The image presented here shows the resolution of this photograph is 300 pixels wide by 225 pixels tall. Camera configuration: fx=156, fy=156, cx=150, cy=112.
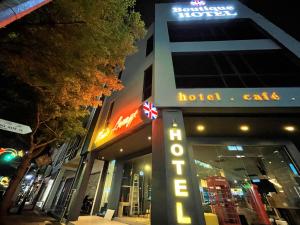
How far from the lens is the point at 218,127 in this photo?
782cm

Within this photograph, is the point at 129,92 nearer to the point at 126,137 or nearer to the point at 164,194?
the point at 126,137

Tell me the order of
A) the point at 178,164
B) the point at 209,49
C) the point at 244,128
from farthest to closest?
the point at 209,49 < the point at 244,128 < the point at 178,164

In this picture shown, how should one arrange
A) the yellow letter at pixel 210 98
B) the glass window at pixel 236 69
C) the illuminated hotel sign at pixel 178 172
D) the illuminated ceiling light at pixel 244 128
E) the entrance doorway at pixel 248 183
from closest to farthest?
the illuminated hotel sign at pixel 178 172, the yellow letter at pixel 210 98, the entrance doorway at pixel 248 183, the illuminated ceiling light at pixel 244 128, the glass window at pixel 236 69

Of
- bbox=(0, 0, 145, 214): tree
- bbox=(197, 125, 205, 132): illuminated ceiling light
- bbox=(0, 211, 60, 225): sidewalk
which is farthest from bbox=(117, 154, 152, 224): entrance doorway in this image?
bbox=(0, 0, 145, 214): tree

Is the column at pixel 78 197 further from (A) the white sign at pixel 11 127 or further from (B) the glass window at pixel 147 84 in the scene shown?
(A) the white sign at pixel 11 127

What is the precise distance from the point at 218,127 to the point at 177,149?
3147 millimetres

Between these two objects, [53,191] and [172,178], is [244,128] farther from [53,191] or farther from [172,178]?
[53,191]

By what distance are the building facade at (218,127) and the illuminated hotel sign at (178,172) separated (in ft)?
0.09

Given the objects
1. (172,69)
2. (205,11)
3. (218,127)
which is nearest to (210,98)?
(218,127)

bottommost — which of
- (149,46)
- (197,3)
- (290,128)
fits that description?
(290,128)

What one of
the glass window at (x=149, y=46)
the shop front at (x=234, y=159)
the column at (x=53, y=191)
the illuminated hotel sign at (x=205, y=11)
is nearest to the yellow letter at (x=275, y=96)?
the shop front at (x=234, y=159)

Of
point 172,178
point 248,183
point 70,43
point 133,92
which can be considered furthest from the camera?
point 133,92

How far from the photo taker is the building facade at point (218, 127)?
5957 mm

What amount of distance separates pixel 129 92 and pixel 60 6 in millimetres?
6867
